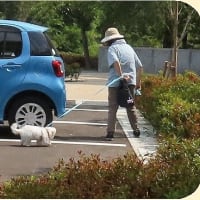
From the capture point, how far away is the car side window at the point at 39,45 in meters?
8.69

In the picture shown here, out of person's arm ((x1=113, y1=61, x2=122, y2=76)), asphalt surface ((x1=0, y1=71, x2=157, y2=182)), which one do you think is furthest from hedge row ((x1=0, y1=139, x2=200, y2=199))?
person's arm ((x1=113, y1=61, x2=122, y2=76))

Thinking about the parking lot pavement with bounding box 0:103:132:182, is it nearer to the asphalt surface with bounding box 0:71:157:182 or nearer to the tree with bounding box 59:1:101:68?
the asphalt surface with bounding box 0:71:157:182

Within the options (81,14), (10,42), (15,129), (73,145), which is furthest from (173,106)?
(81,14)

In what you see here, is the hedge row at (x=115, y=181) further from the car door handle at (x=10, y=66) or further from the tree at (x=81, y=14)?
the tree at (x=81, y=14)

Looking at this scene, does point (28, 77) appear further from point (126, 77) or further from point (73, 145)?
point (126, 77)

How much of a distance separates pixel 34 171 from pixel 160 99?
3.35 metres

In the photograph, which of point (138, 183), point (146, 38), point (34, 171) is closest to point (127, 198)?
point (138, 183)

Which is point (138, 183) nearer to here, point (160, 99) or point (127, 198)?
point (127, 198)

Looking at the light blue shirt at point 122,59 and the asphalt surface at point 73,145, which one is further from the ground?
the light blue shirt at point 122,59

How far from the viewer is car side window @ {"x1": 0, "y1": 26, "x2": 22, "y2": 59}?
8.69m

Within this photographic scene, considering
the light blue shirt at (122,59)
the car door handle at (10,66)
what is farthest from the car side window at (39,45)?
the light blue shirt at (122,59)

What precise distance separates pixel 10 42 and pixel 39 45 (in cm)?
44

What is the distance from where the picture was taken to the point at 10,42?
874 cm

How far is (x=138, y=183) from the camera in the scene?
15.1 ft
